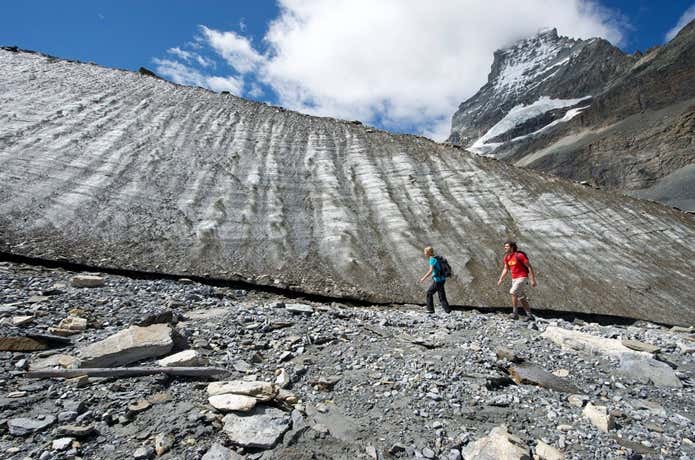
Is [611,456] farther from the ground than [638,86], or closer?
closer

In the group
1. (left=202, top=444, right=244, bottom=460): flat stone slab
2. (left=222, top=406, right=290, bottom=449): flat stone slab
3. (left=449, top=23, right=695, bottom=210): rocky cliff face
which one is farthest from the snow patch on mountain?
(left=202, top=444, right=244, bottom=460): flat stone slab

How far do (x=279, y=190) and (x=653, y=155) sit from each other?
6670 cm

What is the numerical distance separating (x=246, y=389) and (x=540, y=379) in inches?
148

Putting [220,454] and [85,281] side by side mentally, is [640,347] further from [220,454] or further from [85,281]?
[85,281]

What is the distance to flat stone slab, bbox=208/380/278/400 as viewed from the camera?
4094 millimetres

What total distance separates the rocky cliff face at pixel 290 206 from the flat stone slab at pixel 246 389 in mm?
6671

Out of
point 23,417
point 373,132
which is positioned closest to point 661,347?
point 23,417

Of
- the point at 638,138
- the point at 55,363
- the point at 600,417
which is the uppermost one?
the point at 638,138

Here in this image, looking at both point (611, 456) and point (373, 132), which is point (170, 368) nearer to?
point (611, 456)

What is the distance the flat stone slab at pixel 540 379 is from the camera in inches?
198

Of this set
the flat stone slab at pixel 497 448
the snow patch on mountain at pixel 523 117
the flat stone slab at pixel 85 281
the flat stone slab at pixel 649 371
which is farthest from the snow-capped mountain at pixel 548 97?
the flat stone slab at pixel 497 448

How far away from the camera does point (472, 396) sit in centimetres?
461

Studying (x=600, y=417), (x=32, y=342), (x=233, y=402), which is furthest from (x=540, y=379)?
(x=32, y=342)

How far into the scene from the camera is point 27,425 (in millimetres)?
3469
